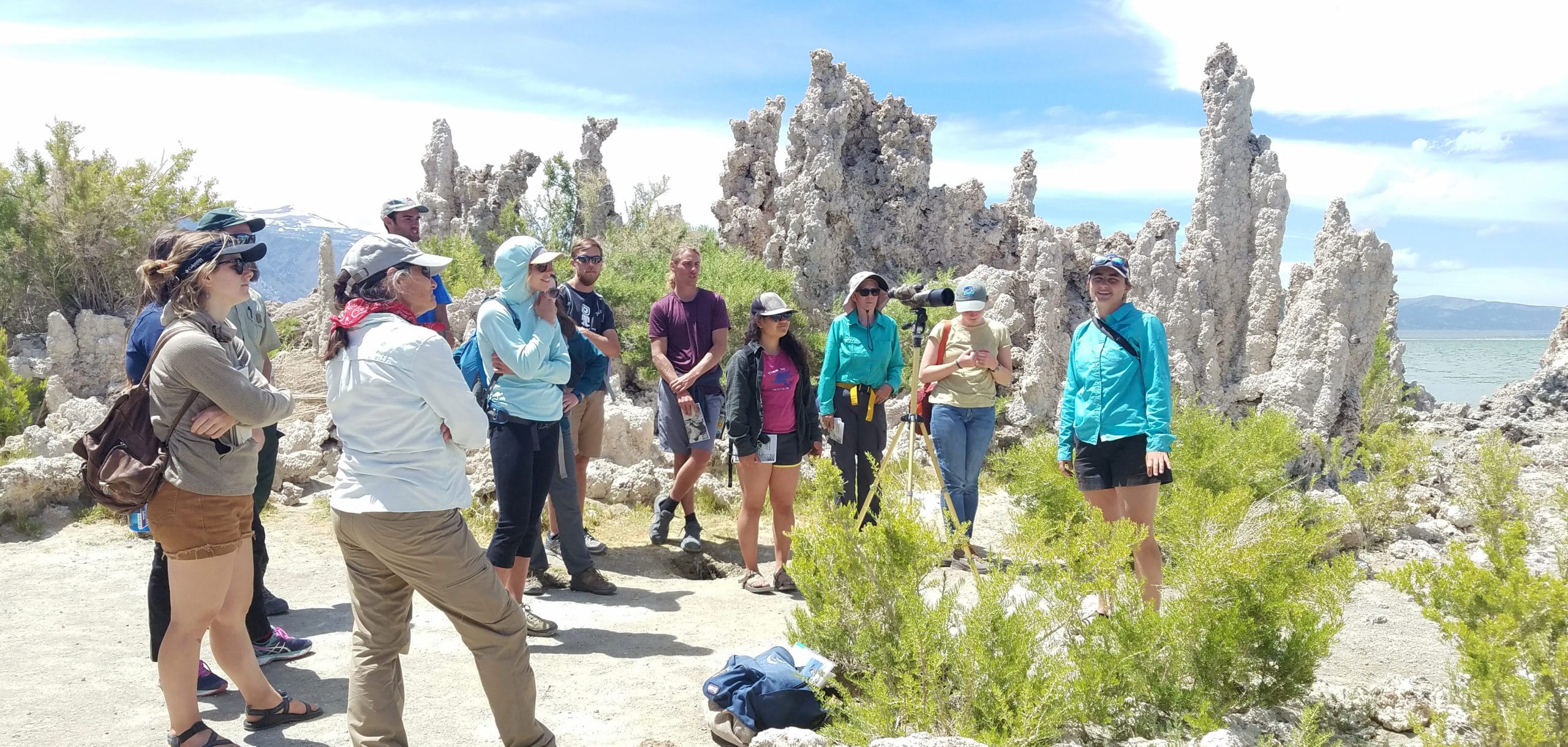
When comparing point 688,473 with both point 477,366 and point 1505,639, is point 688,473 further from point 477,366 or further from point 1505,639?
point 1505,639

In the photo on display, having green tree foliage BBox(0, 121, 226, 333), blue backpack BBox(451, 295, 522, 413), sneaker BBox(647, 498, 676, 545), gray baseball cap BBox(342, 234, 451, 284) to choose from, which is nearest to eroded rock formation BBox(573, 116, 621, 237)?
green tree foliage BBox(0, 121, 226, 333)

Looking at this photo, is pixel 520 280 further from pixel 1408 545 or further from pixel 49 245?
pixel 49 245

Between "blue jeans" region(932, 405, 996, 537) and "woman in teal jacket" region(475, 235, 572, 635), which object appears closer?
"woman in teal jacket" region(475, 235, 572, 635)

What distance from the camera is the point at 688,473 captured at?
247 inches

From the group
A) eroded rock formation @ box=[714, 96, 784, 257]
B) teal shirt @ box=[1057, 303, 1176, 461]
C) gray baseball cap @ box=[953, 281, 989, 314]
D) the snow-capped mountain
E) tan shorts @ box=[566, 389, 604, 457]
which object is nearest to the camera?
teal shirt @ box=[1057, 303, 1176, 461]

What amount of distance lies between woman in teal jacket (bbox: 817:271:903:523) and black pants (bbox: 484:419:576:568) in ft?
6.41

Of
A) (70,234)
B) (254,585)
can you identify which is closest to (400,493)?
(254,585)

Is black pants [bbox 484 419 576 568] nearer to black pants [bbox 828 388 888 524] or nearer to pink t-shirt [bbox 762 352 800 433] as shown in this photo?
pink t-shirt [bbox 762 352 800 433]

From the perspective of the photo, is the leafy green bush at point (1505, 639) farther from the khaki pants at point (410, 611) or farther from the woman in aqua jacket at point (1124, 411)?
the khaki pants at point (410, 611)

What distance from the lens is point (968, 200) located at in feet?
46.3

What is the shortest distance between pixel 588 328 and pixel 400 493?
315 centimetres

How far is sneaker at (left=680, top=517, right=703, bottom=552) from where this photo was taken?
6.26m

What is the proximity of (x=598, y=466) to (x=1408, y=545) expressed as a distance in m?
6.59

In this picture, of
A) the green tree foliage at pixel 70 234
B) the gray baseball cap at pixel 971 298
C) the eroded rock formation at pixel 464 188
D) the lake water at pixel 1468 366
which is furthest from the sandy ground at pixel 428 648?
the eroded rock formation at pixel 464 188
